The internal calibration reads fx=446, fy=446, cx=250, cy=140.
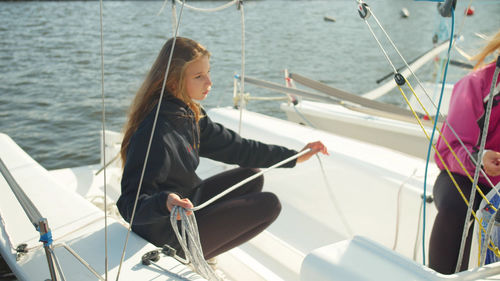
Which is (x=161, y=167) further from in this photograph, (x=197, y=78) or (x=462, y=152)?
(x=462, y=152)

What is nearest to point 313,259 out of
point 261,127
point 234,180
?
point 234,180

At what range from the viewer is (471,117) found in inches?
49.1

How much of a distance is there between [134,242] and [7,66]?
21.7 ft

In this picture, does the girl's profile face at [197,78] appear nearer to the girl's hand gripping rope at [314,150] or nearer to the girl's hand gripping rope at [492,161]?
the girl's hand gripping rope at [314,150]

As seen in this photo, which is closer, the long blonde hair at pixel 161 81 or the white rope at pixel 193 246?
the white rope at pixel 193 246

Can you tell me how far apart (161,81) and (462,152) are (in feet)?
2.81

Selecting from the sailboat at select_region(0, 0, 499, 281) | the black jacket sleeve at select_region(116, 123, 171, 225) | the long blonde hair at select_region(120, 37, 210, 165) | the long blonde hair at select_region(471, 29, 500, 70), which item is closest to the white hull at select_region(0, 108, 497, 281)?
the sailboat at select_region(0, 0, 499, 281)

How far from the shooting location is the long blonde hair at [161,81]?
1206 mm

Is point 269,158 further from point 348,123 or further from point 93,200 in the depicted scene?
point 348,123

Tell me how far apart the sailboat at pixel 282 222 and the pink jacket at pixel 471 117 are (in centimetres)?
23

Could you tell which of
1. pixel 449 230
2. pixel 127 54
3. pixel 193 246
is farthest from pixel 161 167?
pixel 127 54

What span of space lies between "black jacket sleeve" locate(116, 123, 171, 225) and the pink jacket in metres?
0.81

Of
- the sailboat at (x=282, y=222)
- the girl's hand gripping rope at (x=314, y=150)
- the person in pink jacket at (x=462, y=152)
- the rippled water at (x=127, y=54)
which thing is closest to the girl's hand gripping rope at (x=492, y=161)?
the person in pink jacket at (x=462, y=152)

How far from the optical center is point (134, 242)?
111 cm
